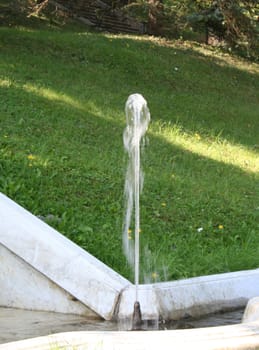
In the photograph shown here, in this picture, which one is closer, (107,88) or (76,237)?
(76,237)

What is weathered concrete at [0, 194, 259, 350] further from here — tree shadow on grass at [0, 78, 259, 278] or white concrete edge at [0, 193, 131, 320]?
tree shadow on grass at [0, 78, 259, 278]

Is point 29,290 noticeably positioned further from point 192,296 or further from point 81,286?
point 192,296

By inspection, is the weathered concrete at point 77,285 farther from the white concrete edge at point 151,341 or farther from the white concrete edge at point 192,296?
the white concrete edge at point 151,341

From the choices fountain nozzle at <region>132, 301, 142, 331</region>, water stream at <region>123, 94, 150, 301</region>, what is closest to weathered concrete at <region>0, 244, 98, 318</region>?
fountain nozzle at <region>132, 301, 142, 331</region>

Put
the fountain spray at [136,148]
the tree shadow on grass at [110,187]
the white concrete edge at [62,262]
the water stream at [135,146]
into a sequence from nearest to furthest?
the white concrete edge at [62,262] < the fountain spray at [136,148] < the water stream at [135,146] < the tree shadow on grass at [110,187]

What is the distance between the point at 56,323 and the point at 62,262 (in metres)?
0.43

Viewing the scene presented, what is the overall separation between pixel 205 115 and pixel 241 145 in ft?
6.34

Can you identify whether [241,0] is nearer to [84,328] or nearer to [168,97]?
[168,97]

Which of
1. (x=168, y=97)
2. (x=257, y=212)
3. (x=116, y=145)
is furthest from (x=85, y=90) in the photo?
(x=257, y=212)

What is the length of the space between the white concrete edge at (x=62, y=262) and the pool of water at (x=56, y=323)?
0.42ft

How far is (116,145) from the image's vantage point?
9422 mm

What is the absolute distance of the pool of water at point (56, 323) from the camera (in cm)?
424

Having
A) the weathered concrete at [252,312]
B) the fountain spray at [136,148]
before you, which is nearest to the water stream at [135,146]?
the fountain spray at [136,148]

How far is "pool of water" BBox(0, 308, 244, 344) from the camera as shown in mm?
4238
